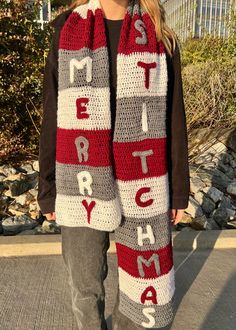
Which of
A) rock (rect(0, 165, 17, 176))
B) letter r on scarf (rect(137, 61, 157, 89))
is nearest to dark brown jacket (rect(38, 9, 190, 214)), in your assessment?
letter r on scarf (rect(137, 61, 157, 89))

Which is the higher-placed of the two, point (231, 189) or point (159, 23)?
point (159, 23)

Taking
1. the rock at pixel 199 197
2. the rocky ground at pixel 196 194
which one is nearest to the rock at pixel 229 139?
the rocky ground at pixel 196 194

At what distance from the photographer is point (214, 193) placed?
412 centimetres

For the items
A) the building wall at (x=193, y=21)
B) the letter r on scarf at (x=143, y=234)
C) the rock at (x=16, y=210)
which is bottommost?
the rock at (x=16, y=210)

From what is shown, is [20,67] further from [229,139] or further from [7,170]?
[229,139]

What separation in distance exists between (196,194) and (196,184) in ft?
0.50

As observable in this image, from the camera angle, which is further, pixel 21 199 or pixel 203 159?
pixel 203 159

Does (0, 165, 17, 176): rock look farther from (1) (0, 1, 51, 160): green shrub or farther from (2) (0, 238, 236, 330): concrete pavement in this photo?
(2) (0, 238, 236, 330): concrete pavement

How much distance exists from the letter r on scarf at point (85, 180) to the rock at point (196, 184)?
2.65m

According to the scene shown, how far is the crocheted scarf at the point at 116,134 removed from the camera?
5.16ft

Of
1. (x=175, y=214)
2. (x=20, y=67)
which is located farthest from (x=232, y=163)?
(x=175, y=214)

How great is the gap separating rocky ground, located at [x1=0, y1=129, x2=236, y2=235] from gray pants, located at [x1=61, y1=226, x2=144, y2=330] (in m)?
1.66

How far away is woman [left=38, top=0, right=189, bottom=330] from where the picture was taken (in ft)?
5.18

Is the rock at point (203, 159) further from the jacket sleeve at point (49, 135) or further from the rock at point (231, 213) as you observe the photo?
the jacket sleeve at point (49, 135)
